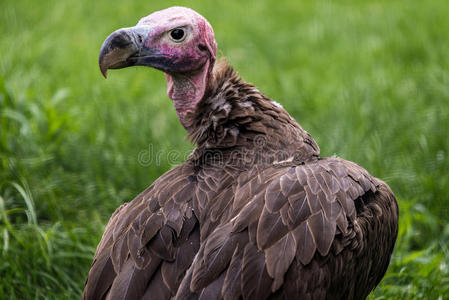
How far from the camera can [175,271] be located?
3004mm

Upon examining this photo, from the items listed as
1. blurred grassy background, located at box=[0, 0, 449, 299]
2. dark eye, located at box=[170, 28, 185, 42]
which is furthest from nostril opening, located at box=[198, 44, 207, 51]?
blurred grassy background, located at box=[0, 0, 449, 299]

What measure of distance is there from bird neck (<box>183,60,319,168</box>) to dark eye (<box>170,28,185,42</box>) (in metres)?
0.29

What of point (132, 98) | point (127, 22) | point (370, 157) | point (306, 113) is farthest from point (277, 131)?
point (127, 22)

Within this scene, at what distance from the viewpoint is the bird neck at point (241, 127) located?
3.48m

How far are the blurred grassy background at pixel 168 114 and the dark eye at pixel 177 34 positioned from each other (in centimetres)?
156

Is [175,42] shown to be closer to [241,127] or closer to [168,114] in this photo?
[241,127]

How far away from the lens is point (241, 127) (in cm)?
353

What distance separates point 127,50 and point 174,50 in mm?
248

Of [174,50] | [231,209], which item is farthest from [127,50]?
[231,209]

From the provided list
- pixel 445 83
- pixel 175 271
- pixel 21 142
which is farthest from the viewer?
pixel 445 83

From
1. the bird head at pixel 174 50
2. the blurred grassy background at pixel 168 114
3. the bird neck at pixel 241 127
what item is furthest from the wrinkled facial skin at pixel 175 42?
the blurred grassy background at pixel 168 114

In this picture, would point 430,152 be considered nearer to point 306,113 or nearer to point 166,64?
point 306,113

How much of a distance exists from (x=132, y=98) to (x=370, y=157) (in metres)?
2.61

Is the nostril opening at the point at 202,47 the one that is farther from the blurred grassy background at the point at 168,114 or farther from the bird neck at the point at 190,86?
the blurred grassy background at the point at 168,114
